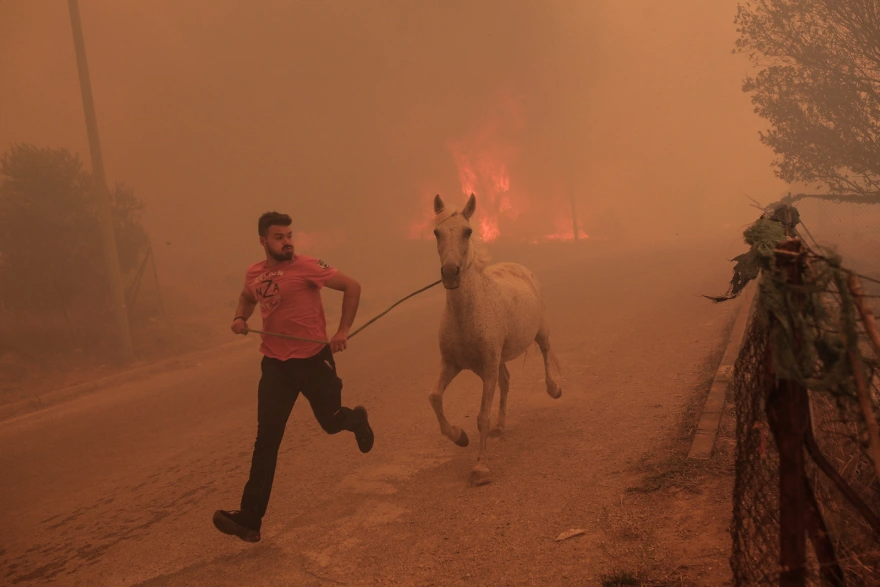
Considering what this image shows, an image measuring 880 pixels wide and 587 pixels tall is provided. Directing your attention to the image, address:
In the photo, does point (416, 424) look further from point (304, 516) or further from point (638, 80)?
point (638, 80)

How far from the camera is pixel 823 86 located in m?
14.3

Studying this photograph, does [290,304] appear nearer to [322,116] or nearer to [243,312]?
[243,312]

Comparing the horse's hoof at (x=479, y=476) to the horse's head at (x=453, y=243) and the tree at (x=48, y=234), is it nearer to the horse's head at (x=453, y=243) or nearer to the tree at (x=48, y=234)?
the horse's head at (x=453, y=243)

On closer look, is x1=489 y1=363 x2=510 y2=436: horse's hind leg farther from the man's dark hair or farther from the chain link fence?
the chain link fence

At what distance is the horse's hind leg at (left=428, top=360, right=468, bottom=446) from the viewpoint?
5527mm

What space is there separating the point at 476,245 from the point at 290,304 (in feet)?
6.28

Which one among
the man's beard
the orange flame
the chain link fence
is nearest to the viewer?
the chain link fence

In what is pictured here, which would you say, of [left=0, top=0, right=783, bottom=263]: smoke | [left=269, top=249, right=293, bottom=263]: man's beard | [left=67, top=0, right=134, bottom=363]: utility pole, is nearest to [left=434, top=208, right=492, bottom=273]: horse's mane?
[left=269, top=249, right=293, bottom=263]: man's beard

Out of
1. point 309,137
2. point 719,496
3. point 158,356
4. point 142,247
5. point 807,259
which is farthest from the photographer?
point 309,137

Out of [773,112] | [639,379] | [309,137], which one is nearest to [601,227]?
[309,137]

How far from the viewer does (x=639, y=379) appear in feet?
24.7

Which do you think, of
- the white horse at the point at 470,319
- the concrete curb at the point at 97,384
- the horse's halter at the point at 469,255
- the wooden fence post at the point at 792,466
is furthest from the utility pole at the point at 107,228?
the wooden fence post at the point at 792,466

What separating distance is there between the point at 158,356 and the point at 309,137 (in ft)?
129

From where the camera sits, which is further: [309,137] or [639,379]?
[309,137]
